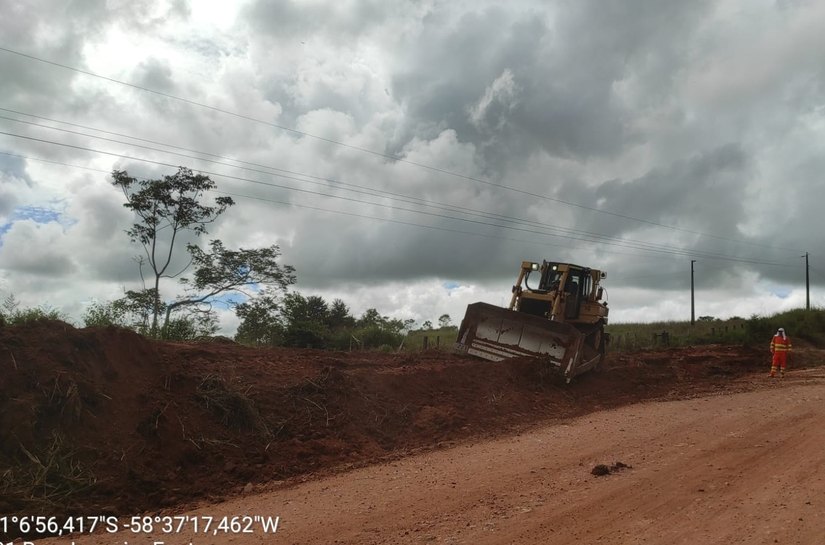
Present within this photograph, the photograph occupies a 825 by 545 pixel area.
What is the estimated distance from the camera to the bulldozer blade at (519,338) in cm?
1359

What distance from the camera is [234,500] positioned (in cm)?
711

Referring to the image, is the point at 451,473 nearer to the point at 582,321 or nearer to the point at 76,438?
the point at 76,438

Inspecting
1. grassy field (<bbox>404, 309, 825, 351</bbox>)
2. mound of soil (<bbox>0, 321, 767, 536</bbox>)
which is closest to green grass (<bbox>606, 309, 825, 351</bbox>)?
grassy field (<bbox>404, 309, 825, 351</bbox>)

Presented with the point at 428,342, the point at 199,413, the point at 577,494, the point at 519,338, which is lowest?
the point at 577,494

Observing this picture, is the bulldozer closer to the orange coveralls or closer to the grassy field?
the orange coveralls

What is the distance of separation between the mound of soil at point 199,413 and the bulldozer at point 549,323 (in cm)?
85

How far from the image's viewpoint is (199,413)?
28.8 ft

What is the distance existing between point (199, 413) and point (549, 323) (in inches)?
323

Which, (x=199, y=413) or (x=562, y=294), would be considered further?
(x=562, y=294)

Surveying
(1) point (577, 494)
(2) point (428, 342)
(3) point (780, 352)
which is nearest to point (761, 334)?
(3) point (780, 352)

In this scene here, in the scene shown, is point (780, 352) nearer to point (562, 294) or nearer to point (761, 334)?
point (562, 294)

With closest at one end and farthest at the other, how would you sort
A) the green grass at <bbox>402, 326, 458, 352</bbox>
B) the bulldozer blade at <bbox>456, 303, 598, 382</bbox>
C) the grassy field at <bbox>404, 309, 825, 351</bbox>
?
the bulldozer blade at <bbox>456, 303, 598, 382</bbox>
the green grass at <bbox>402, 326, 458, 352</bbox>
the grassy field at <bbox>404, 309, 825, 351</bbox>

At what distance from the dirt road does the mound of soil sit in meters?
0.78

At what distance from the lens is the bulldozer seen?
1371 centimetres
